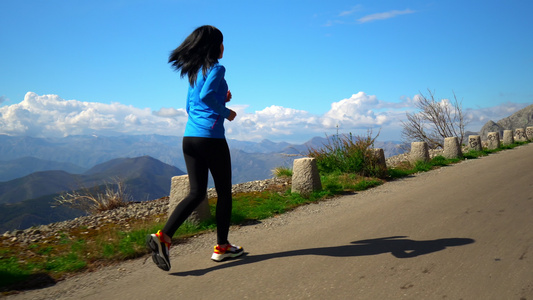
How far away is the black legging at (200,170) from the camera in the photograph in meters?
3.61

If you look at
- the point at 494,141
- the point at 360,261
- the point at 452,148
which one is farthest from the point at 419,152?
the point at 360,261

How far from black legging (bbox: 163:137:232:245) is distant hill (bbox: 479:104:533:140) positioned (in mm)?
31626

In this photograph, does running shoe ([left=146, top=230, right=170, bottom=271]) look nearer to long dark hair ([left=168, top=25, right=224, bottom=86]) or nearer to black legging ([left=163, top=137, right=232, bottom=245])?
black legging ([left=163, top=137, right=232, bottom=245])

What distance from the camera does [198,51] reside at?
3766 millimetres

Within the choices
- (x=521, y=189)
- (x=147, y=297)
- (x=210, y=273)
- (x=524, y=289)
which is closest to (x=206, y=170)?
(x=210, y=273)

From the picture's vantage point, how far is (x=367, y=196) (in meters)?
7.13

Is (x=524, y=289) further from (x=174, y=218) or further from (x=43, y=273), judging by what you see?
(x=43, y=273)

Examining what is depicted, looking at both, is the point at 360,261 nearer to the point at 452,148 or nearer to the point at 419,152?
the point at 419,152

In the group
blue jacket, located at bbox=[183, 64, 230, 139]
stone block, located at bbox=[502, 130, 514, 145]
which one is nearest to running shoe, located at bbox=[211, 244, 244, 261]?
blue jacket, located at bbox=[183, 64, 230, 139]

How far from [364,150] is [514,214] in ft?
15.0

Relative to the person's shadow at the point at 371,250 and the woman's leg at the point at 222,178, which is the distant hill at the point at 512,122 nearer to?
the person's shadow at the point at 371,250

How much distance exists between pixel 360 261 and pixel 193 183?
6.04 feet

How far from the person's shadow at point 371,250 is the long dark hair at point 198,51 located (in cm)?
197

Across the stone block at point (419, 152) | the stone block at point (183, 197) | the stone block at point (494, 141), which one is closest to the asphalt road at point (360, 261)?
the stone block at point (183, 197)
